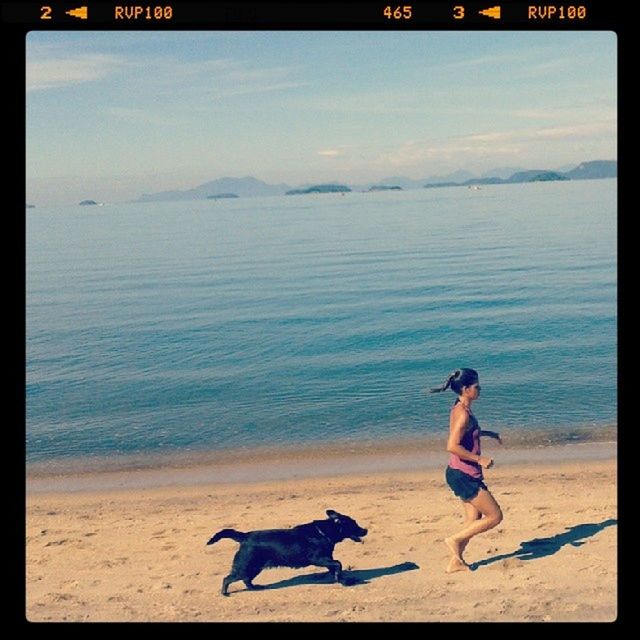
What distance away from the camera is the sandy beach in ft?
24.4

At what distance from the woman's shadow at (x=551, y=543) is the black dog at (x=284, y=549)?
158cm

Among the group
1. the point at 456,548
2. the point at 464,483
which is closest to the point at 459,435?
the point at 464,483

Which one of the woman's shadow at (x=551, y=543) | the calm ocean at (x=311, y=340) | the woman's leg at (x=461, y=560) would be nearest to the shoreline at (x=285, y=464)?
the calm ocean at (x=311, y=340)

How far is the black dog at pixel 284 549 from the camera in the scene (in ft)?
25.3

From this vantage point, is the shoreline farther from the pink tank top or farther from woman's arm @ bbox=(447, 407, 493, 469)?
woman's arm @ bbox=(447, 407, 493, 469)

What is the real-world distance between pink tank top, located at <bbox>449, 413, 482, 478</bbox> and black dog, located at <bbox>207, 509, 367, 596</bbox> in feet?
4.61

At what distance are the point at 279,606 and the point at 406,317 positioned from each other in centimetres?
2095

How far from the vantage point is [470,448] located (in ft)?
25.3

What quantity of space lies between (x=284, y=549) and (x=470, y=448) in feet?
7.27
